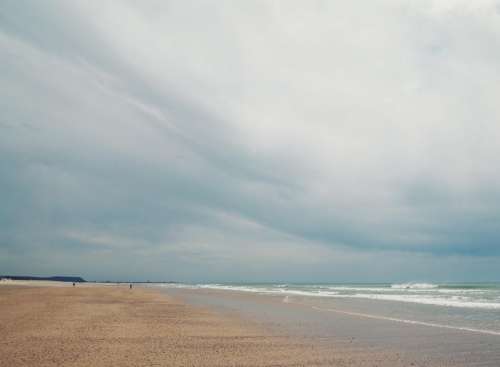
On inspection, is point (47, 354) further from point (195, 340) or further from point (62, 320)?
point (62, 320)

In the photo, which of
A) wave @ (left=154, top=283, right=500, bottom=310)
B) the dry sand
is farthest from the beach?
wave @ (left=154, top=283, right=500, bottom=310)

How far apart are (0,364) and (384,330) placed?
15858 mm

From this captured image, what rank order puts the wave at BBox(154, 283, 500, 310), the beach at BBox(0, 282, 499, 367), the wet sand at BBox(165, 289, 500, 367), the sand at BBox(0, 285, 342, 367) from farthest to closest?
the wave at BBox(154, 283, 500, 310), the wet sand at BBox(165, 289, 500, 367), the beach at BBox(0, 282, 499, 367), the sand at BBox(0, 285, 342, 367)

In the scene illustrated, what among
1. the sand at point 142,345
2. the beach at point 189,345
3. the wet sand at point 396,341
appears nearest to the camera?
the sand at point 142,345

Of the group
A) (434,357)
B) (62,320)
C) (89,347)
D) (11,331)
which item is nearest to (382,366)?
(434,357)

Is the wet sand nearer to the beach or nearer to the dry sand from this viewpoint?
the beach

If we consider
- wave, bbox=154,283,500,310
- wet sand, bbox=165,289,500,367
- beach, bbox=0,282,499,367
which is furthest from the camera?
wave, bbox=154,283,500,310

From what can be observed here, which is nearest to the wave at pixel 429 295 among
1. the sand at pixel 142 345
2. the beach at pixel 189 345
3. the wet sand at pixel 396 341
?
the wet sand at pixel 396 341

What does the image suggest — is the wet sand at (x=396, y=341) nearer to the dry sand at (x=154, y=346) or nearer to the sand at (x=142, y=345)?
the dry sand at (x=154, y=346)

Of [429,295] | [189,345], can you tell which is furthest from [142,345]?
[429,295]

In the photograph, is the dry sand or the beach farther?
the beach

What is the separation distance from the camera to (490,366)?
1143 cm

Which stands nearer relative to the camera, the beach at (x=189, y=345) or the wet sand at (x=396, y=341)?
the beach at (x=189, y=345)

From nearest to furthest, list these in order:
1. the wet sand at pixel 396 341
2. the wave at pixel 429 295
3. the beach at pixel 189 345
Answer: the beach at pixel 189 345, the wet sand at pixel 396 341, the wave at pixel 429 295
